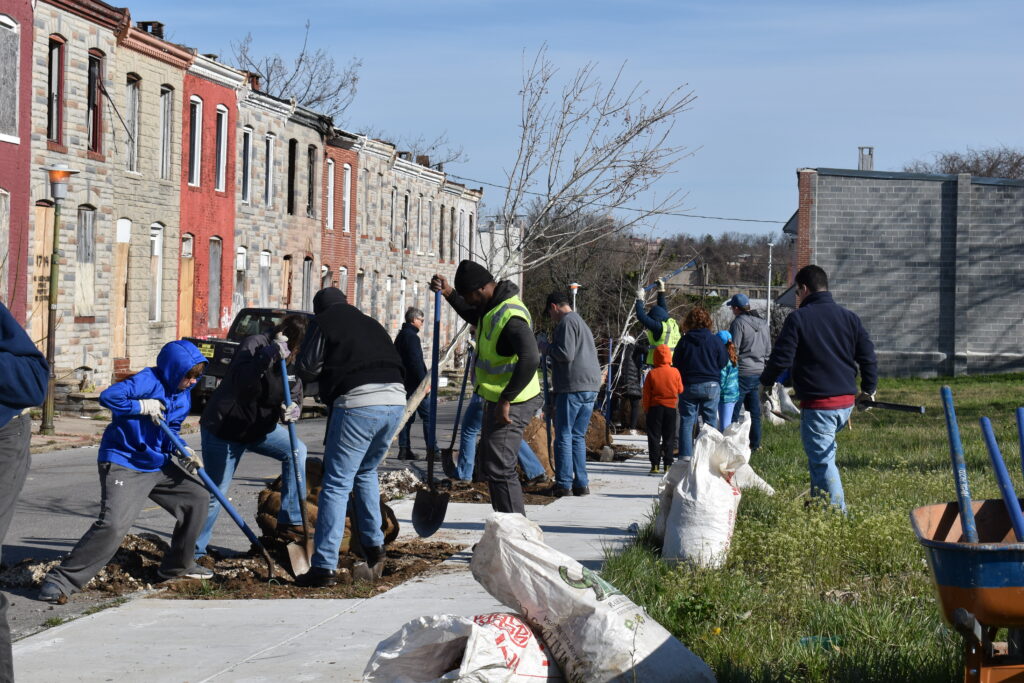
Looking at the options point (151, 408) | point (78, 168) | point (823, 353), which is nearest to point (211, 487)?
point (151, 408)

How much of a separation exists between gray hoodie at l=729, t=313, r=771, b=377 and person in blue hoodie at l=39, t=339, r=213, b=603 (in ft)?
29.5

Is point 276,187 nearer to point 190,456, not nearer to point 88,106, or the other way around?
point 88,106

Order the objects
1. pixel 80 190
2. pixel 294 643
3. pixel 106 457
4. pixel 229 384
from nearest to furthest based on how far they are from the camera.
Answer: pixel 294 643
pixel 106 457
pixel 229 384
pixel 80 190

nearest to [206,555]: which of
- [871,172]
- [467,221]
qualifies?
[871,172]

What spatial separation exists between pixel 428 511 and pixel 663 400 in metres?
6.07

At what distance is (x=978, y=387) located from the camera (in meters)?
31.4

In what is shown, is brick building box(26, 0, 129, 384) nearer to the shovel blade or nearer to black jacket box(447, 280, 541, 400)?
the shovel blade

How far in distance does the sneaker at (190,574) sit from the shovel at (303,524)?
1.79 ft

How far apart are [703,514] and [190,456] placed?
318 cm

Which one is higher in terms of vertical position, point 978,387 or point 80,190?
point 80,190

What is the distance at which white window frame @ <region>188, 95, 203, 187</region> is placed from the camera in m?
31.5

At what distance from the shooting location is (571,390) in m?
12.1

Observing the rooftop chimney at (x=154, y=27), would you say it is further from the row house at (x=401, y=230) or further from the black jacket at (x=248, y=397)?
the black jacket at (x=248, y=397)

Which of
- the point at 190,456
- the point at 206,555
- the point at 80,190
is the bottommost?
the point at 206,555
